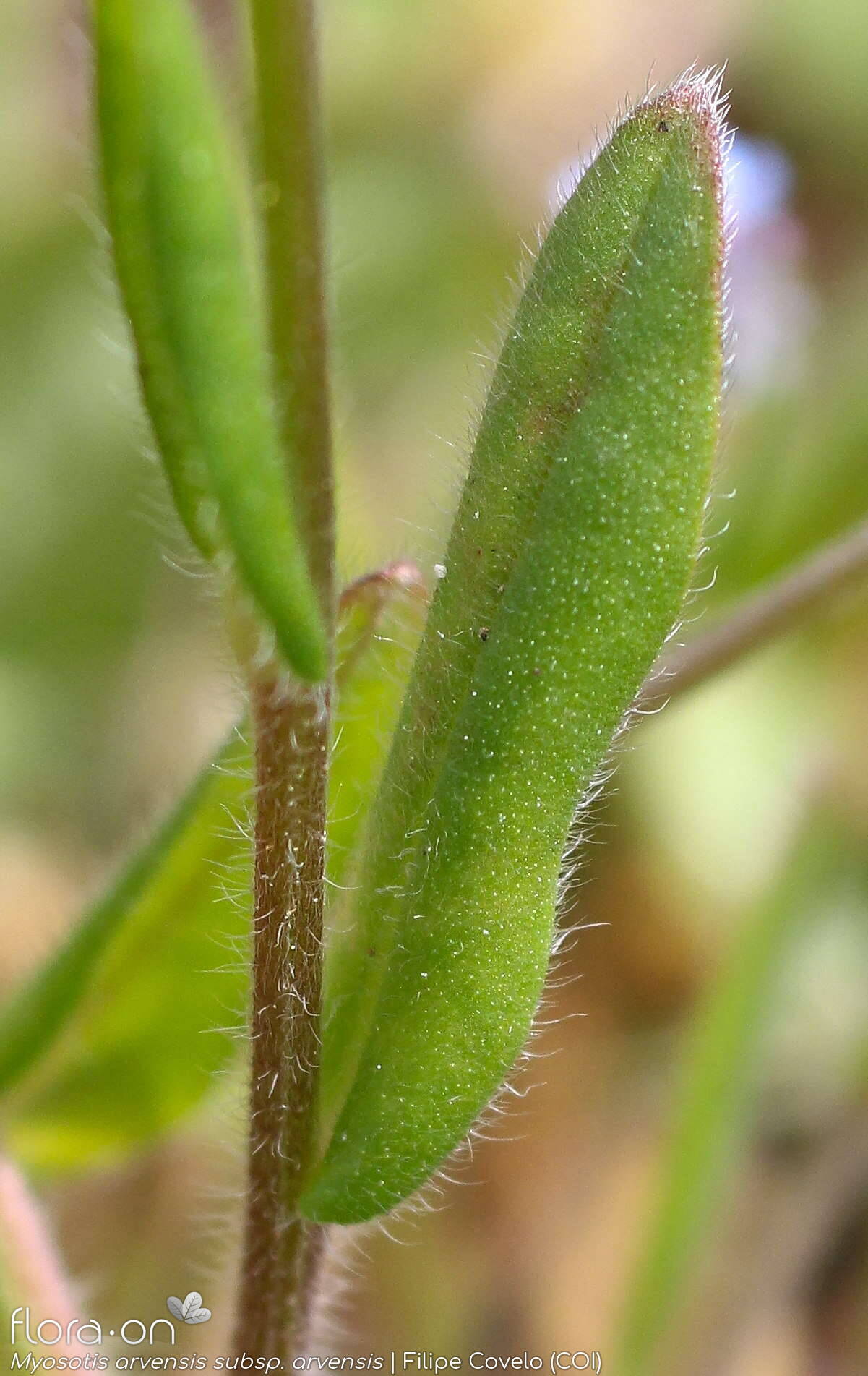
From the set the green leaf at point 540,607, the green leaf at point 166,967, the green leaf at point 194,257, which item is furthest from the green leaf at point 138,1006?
the green leaf at point 194,257

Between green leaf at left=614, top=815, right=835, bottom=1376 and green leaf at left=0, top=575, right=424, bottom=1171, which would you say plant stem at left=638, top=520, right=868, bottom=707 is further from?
green leaf at left=614, top=815, right=835, bottom=1376

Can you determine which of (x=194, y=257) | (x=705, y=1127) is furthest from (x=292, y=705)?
(x=705, y=1127)

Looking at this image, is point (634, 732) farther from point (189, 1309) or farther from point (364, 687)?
point (189, 1309)

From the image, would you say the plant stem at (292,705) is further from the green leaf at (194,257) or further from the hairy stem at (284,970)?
the green leaf at (194,257)

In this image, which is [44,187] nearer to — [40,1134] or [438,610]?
[40,1134]

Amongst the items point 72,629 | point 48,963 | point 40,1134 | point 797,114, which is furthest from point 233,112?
point 797,114
